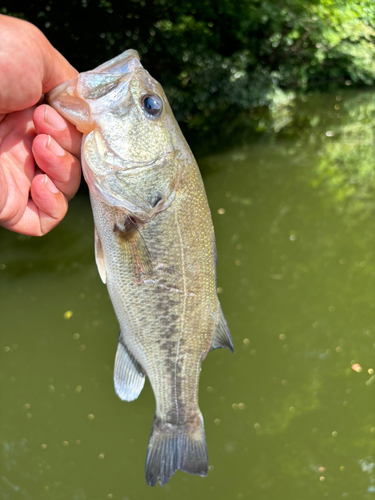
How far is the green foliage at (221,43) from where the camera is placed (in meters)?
8.60

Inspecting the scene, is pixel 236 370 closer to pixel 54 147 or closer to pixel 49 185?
pixel 49 185

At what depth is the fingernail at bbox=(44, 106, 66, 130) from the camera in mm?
1485

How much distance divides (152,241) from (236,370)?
2.60 metres

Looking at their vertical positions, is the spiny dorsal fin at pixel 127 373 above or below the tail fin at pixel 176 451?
above

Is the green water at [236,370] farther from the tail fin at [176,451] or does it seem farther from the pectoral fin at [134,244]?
the pectoral fin at [134,244]

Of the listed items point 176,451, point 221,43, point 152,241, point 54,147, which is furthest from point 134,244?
point 221,43

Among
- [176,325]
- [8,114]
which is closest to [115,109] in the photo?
[8,114]

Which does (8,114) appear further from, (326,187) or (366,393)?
(326,187)

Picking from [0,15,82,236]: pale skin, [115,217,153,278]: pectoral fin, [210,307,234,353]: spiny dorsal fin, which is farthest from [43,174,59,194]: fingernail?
[210,307,234,353]: spiny dorsal fin

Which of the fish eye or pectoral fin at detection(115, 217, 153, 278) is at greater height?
the fish eye

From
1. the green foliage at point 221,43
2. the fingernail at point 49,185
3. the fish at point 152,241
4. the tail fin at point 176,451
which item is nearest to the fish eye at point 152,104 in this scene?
the fish at point 152,241

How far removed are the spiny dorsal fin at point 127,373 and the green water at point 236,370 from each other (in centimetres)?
175

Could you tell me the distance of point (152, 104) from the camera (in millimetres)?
1470

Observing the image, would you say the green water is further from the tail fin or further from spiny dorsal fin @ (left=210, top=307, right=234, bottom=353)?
spiny dorsal fin @ (left=210, top=307, right=234, bottom=353)
